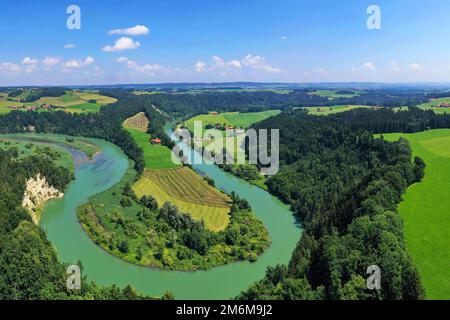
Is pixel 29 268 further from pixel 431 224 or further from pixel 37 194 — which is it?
pixel 431 224

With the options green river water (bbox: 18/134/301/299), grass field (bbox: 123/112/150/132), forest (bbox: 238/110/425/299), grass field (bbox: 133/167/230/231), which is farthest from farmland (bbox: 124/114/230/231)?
grass field (bbox: 123/112/150/132)

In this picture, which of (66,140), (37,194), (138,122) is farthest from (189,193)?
(138,122)

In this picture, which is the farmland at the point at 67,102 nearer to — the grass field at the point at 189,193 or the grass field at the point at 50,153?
the grass field at the point at 50,153

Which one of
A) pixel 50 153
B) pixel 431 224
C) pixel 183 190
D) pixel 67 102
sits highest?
pixel 67 102

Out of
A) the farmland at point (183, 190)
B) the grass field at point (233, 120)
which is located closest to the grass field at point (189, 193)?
the farmland at point (183, 190)

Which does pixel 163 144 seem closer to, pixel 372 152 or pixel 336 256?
pixel 372 152
